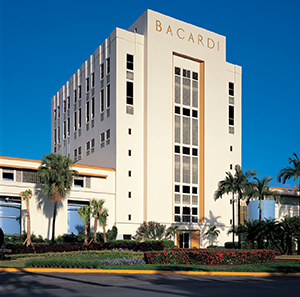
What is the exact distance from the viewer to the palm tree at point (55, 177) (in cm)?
4150

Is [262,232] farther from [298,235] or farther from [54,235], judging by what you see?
[54,235]

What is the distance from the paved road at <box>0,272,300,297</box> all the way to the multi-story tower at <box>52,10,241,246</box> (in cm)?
3125

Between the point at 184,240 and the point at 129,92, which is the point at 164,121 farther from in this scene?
the point at 184,240

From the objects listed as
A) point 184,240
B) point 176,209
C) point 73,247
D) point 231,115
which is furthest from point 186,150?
point 73,247

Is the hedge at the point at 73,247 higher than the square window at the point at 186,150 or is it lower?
lower

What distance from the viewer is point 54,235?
43500mm

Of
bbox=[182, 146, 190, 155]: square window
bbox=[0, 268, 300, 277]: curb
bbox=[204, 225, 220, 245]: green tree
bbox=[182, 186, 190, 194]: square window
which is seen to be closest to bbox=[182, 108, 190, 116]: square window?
bbox=[182, 146, 190, 155]: square window

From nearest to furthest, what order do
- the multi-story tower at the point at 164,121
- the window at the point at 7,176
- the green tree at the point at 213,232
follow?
the window at the point at 7,176 < the multi-story tower at the point at 164,121 < the green tree at the point at 213,232

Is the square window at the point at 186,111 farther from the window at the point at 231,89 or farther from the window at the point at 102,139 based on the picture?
the window at the point at 102,139

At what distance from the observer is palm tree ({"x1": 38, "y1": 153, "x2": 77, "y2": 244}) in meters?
41.5

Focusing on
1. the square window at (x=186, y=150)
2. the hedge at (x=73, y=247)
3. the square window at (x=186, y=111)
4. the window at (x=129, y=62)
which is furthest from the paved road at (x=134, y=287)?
the square window at (x=186, y=111)

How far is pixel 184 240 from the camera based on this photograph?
50.9 m

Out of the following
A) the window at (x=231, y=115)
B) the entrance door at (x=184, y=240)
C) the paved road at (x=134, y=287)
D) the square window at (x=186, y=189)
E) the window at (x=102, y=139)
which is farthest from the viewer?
the window at (x=231, y=115)

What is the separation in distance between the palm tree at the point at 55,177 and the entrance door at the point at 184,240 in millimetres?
15911
